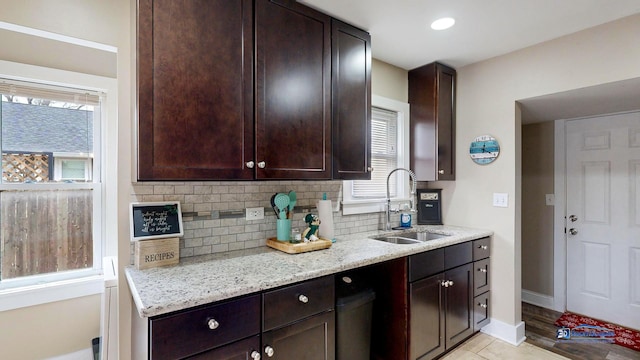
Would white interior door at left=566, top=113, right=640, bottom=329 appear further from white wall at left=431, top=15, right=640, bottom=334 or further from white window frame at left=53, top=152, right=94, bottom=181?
white window frame at left=53, top=152, right=94, bottom=181

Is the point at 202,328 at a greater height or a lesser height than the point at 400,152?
lesser

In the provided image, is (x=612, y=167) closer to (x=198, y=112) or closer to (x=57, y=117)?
(x=198, y=112)

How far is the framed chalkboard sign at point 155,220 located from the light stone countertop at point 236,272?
6.9 inches

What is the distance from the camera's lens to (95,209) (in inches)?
96.6

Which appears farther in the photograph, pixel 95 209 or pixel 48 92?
pixel 95 209

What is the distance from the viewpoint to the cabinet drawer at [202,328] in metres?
1.15

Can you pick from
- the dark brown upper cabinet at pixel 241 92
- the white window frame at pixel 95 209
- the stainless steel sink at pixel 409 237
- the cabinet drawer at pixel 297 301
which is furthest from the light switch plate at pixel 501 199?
the white window frame at pixel 95 209

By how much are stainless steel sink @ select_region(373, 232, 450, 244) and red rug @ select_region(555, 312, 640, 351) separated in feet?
4.74

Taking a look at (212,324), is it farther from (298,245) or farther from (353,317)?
(353,317)

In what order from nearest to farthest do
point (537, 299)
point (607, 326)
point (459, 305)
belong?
point (459, 305) → point (607, 326) → point (537, 299)

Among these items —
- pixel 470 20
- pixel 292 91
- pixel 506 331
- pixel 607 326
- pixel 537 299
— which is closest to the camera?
pixel 292 91

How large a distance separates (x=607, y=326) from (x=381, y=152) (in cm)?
273

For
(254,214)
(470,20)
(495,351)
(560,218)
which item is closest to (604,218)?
(560,218)

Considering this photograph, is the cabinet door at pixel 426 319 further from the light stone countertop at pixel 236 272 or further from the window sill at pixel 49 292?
the window sill at pixel 49 292
